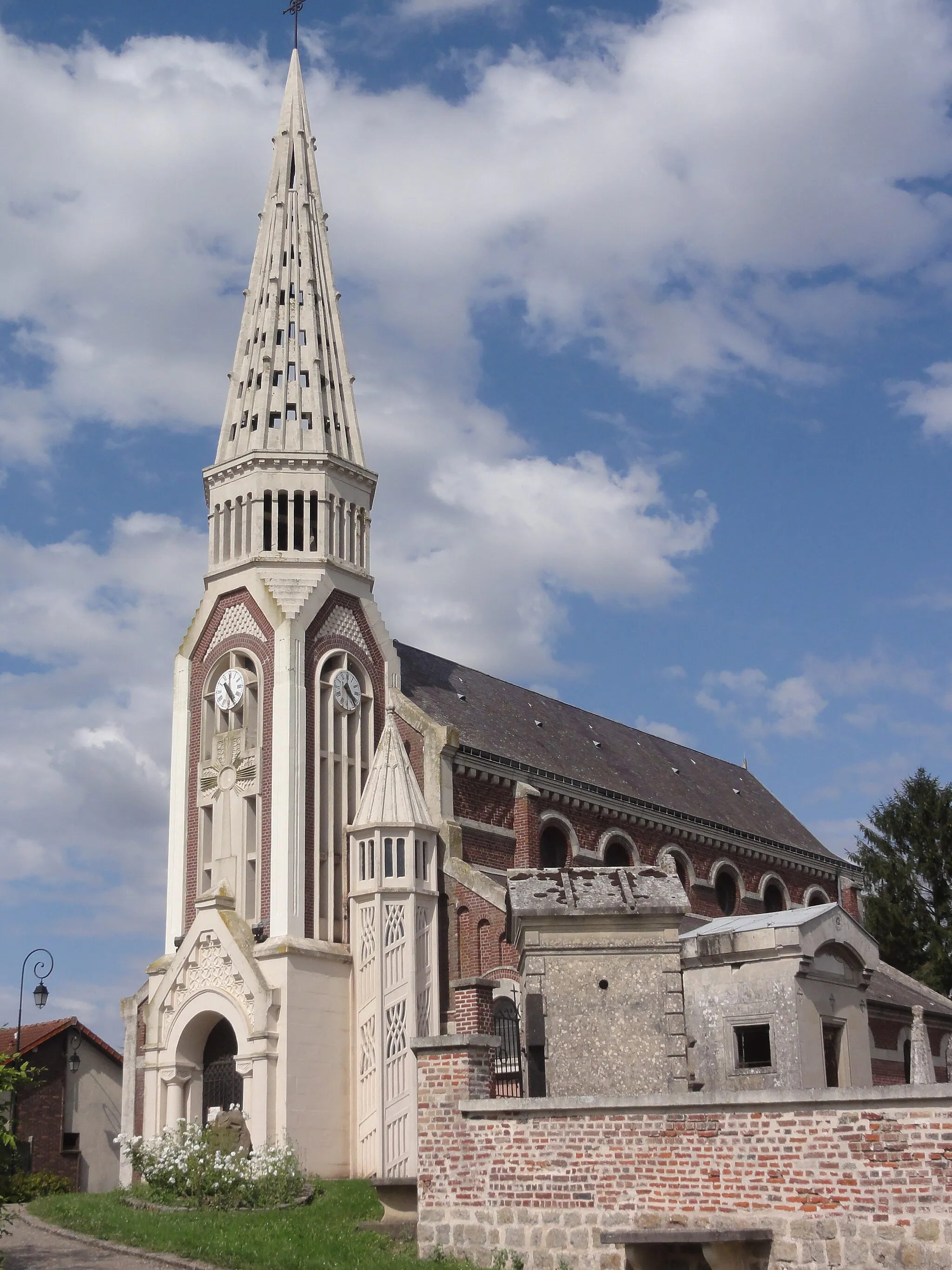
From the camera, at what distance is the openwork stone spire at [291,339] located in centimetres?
3906

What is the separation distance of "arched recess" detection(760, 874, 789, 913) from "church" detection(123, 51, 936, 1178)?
5.72m

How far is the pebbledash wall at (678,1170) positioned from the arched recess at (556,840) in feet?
72.0

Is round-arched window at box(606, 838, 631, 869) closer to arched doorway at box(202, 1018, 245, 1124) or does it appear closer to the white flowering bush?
arched doorway at box(202, 1018, 245, 1124)

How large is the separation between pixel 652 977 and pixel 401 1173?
1038 centimetres

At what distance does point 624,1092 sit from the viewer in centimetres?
2172

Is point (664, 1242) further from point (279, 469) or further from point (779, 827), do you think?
point (779, 827)

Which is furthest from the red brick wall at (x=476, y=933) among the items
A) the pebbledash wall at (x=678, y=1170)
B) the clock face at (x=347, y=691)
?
the pebbledash wall at (x=678, y=1170)

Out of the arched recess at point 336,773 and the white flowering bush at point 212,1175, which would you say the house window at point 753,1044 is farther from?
the arched recess at point 336,773

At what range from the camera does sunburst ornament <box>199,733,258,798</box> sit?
35.6 m

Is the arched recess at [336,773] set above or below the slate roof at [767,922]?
above

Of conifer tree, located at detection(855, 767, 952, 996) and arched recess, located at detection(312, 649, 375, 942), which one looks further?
conifer tree, located at detection(855, 767, 952, 996)

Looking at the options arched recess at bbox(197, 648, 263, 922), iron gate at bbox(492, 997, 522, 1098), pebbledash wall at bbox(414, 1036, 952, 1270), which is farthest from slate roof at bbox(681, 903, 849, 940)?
arched recess at bbox(197, 648, 263, 922)

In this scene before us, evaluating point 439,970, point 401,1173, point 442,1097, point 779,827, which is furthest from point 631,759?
point 442,1097

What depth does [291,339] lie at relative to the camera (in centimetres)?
4050
